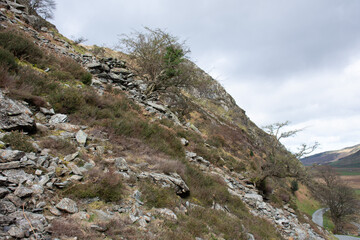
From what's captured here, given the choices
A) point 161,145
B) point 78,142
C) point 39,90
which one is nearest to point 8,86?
point 39,90

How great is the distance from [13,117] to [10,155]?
1.69 metres

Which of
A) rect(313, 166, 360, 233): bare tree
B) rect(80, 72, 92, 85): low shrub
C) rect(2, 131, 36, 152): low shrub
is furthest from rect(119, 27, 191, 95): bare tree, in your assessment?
rect(313, 166, 360, 233): bare tree

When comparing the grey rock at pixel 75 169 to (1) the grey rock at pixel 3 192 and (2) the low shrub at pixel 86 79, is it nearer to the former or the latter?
(1) the grey rock at pixel 3 192

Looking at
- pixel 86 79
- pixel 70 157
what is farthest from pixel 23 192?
pixel 86 79

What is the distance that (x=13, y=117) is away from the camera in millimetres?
4480

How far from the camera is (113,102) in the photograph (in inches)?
367

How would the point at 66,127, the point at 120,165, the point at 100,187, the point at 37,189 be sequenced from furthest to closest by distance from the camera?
the point at 66,127 → the point at 120,165 → the point at 100,187 → the point at 37,189

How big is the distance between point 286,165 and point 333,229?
1192 inches

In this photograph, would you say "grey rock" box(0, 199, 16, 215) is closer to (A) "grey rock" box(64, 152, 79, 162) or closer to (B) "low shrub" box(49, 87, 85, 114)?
(A) "grey rock" box(64, 152, 79, 162)

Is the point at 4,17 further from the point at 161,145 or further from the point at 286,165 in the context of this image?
the point at 286,165

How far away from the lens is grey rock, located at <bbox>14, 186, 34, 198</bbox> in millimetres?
2810

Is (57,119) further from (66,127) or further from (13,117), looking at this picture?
(13,117)

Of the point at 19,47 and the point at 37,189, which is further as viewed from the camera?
the point at 19,47

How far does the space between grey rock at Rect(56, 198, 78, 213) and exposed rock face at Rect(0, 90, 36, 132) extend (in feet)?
8.56
